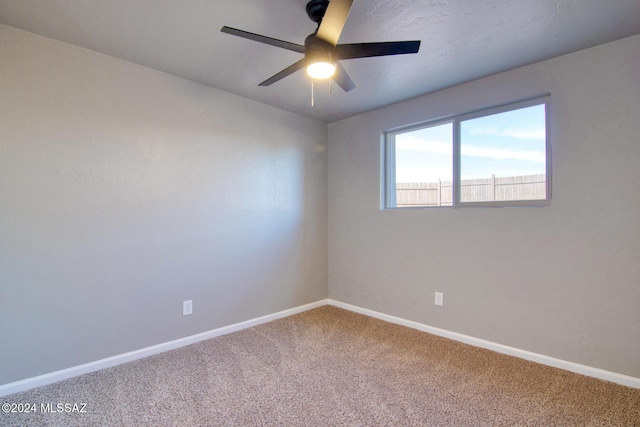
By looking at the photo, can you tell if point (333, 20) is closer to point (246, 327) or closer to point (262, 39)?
point (262, 39)

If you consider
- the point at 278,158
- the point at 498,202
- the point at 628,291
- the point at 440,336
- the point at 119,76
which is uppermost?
the point at 119,76

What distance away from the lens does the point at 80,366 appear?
2150 mm

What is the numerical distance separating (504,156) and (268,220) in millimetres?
2231

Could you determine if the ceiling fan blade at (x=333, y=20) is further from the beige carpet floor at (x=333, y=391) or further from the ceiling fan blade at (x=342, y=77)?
the beige carpet floor at (x=333, y=391)

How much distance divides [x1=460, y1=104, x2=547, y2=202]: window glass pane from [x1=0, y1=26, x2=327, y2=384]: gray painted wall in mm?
1841

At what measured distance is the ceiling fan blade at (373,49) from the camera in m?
1.56

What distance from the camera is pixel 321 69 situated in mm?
1672

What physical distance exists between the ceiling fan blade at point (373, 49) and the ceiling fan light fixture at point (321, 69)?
0.07 m

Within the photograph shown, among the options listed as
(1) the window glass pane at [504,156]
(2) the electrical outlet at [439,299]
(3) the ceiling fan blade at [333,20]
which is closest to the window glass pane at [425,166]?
(1) the window glass pane at [504,156]

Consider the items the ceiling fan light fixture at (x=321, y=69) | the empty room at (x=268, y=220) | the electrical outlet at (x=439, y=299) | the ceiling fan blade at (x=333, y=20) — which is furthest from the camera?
the electrical outlet at (x=439, y=299)

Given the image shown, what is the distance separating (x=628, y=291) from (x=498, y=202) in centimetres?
97

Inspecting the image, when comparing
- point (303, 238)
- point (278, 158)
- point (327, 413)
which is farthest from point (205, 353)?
point (278, 158)

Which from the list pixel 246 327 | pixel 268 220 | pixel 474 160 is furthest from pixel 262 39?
pixel 246 327

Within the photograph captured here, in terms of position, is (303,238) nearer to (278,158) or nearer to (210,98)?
(278,158)
